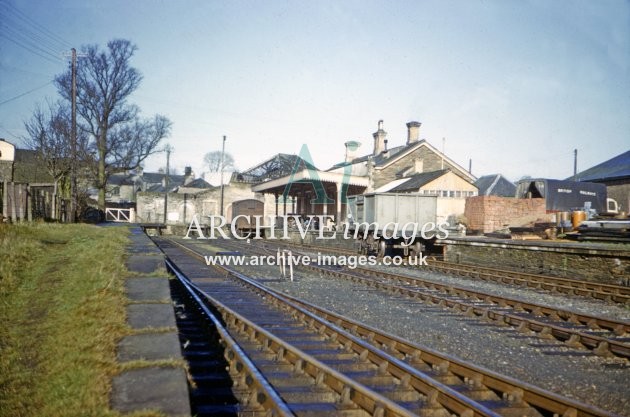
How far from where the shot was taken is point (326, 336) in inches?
238

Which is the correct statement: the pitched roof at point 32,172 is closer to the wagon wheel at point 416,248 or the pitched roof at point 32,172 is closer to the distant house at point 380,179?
the distant house at point 380,179

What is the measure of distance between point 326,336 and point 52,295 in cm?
469

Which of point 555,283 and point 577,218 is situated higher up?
point 577,218

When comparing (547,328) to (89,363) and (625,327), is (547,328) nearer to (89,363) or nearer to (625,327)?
(625,327)

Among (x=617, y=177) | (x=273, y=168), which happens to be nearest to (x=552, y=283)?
(x=617, y=177)

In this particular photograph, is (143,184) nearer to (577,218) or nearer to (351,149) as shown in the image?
(351,149)

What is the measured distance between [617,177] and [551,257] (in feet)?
91.6

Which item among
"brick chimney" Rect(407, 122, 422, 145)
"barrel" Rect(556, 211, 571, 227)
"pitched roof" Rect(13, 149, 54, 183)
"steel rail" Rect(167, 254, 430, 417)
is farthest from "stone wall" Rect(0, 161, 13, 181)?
"barrel" Rect(556, 211, 571, 227)

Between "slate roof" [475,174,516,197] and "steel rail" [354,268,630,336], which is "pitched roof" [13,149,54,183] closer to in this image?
"steel rail" [354,268,630,336]

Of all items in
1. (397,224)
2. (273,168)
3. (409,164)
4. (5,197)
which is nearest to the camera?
(5,197)

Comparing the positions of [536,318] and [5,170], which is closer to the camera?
[536,318]

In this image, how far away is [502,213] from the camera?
80.8 ft

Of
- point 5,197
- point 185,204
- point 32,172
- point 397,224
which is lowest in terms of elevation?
point 397,224

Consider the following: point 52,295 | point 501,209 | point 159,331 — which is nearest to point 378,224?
point 501,209
